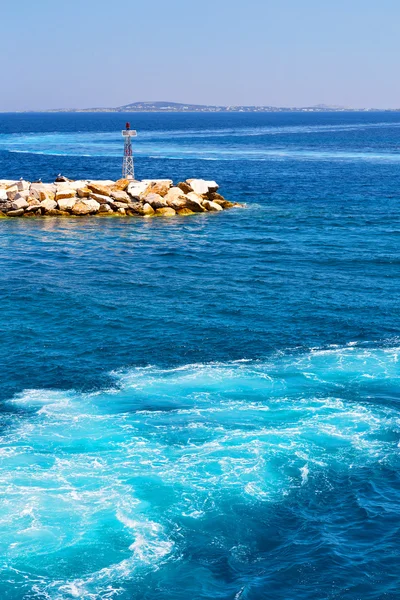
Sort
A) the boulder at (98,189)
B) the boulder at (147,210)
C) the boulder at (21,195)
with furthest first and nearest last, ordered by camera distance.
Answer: the boulder at (98,189), the boulder at (147,210), the boulder at (21,195)

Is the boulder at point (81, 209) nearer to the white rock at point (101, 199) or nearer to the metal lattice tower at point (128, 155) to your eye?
the white rock at point (101, 199)

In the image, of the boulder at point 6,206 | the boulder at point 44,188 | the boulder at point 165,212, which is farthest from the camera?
the boulder at point 165,212

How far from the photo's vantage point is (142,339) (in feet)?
133

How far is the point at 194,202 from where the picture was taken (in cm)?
7838

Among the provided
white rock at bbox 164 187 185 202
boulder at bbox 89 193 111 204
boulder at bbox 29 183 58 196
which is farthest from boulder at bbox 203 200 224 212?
boulder at bbox 29 183 58 196

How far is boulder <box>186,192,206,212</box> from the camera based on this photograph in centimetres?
7838

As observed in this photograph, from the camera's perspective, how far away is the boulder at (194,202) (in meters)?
78.4

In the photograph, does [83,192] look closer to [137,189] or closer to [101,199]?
[101,199]

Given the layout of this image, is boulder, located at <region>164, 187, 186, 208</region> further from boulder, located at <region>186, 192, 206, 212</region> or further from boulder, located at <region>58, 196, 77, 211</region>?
boulder, located at <region>58, 196, 77, 211</region>

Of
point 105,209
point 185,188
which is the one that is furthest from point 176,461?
point 185,188

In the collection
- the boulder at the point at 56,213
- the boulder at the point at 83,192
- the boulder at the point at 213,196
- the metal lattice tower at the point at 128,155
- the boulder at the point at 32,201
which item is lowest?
Result: the boulder at the point at 56,213

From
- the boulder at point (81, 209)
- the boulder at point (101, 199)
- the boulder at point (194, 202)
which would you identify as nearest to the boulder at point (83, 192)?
the boulder at point (101, 199)

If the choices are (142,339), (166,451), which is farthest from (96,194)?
(166,451)

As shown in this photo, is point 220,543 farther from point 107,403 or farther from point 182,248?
point 182,248
